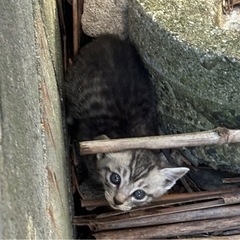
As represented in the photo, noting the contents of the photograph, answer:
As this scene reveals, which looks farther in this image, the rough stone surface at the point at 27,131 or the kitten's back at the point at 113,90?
the kitten's back at the point at 113,90

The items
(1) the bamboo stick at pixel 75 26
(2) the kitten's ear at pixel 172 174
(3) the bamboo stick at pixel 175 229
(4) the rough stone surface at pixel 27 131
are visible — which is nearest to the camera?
(4) the rough stone surface at pixel 27 131

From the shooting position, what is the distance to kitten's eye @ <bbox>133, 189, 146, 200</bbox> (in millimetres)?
2627

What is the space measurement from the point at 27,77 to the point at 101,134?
104 cm

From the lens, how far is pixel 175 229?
2.63 m

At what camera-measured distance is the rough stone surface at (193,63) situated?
2164 millimetres

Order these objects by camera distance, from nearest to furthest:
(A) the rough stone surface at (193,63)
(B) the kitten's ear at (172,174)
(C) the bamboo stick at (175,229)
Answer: (A) the rough stone surface at (193,63)
(B) the kitten's ear at (172,174)
(C) the bamboo stick at (175,229)

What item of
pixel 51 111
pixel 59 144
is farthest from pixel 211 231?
pixel 51 111

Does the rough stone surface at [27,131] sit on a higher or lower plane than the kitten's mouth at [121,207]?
higher

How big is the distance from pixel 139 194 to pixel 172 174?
0.48 feet

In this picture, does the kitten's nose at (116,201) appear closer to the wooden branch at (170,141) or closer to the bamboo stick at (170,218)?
the bamboo stick at (170,218)

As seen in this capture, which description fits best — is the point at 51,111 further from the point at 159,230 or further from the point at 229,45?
the point at 159,230

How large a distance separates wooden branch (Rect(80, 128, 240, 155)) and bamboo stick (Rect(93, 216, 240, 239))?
1.50ft

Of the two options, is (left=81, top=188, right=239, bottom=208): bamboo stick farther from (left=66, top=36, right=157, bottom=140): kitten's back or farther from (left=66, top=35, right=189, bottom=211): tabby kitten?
(left=66, top=36, right=157, bottom=140): kitten's back

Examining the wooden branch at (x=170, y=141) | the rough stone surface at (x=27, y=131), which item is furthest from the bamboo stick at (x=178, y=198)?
the rough stone surface at (x=27, y=131)
